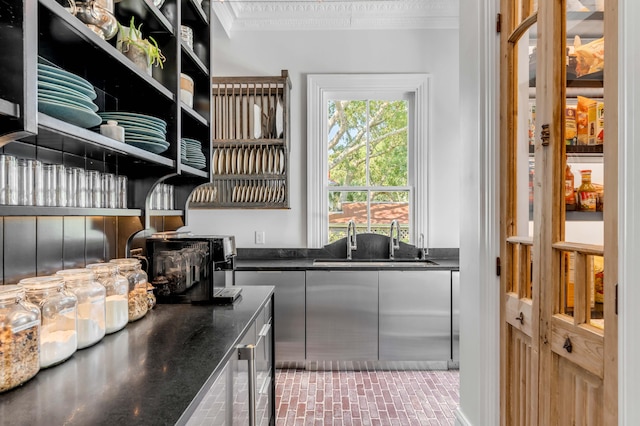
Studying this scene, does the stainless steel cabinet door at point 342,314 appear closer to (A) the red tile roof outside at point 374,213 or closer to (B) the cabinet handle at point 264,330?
(A) the red tile roof outside at point 374,213

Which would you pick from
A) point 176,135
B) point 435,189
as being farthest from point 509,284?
point 435,189

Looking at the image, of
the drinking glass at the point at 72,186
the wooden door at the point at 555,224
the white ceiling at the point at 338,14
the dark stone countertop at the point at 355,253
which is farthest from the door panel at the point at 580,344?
the white ceiling at the point at 338,14

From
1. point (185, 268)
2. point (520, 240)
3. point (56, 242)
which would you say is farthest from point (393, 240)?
point (56, 242)

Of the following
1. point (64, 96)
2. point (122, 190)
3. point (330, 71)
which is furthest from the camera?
point (330, 71)

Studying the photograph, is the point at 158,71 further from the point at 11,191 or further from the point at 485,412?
the point at 485,412

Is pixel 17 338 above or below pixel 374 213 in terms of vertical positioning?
below

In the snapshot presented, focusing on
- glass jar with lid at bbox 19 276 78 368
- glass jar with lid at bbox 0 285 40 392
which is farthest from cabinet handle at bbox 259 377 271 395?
glass jar with lid at bbox 0 285 40 392

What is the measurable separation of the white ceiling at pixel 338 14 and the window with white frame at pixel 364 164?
0.60 meters

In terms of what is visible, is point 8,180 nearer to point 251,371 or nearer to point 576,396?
point 251,371

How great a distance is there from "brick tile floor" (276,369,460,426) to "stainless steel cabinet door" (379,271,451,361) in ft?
0.64

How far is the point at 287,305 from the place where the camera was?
3.18m

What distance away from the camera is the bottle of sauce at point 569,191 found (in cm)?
125

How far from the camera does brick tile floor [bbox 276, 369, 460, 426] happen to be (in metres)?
2.50

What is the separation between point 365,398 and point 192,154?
2084 millimetres
